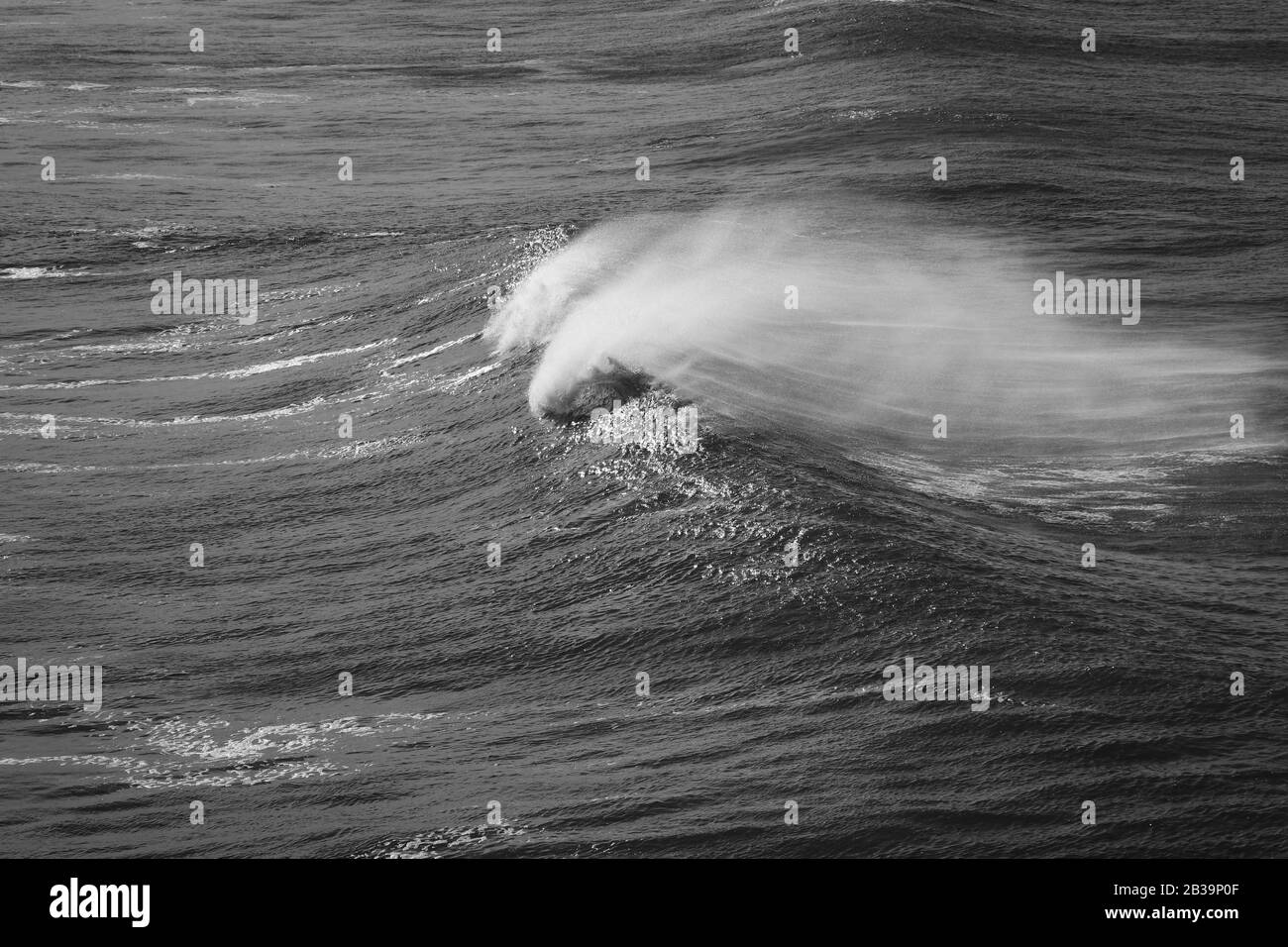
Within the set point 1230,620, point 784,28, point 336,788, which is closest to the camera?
point 336,788

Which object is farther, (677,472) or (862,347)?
(862,347)

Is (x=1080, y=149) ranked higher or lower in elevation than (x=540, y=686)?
higher

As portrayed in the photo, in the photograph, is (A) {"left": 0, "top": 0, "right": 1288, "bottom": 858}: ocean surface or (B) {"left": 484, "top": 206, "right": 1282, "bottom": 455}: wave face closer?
(A) {"left": 0, "top": 0, "right": 1288, "bottom": 858}: ocean surface

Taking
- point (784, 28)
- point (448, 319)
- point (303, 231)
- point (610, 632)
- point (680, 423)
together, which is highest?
point (784, 28)

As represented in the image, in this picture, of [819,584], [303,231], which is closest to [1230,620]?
[819,584]

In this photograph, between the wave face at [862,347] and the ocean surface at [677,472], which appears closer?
the ocean surface at [677,472]

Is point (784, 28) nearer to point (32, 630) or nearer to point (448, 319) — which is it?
point (448, 319)

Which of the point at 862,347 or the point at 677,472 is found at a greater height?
the point at 862,347

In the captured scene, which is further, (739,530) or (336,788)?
(739,530)
